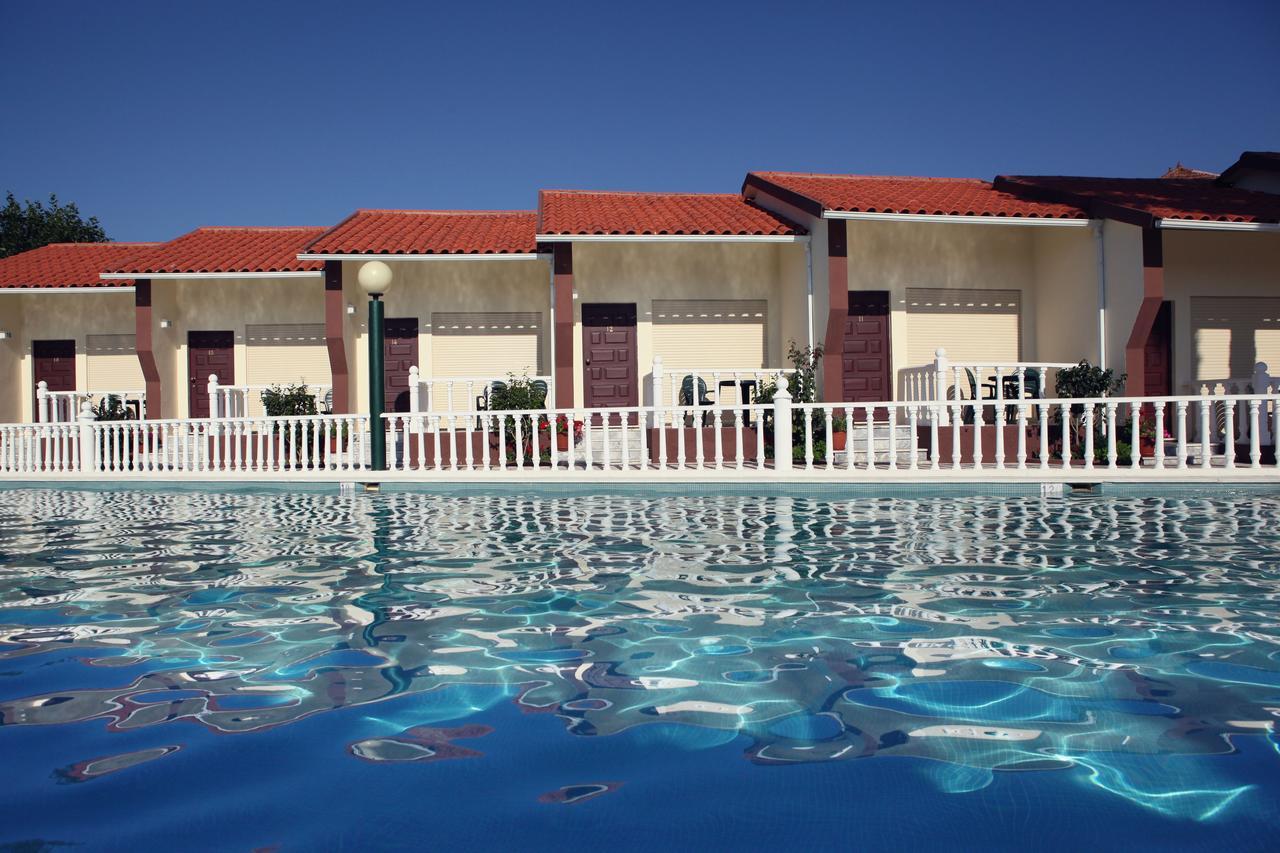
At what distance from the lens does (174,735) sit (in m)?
2.95

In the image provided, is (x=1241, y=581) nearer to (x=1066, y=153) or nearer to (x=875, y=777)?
(x=875, y=777)

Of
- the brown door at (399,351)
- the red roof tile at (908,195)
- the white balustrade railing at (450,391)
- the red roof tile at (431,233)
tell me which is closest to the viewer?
the white balustrade railing at (450,391)

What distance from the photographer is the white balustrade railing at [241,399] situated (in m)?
14.6

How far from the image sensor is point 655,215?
16.2m

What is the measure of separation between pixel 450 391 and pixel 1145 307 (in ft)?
35.1

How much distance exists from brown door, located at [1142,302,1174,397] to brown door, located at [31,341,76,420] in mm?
20547

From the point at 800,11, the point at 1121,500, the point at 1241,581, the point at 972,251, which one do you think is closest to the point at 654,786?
the point at 1241,581

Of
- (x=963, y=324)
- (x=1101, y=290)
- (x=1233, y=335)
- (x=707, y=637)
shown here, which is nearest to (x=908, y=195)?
(x=963, y=324)

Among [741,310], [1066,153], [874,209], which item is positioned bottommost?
[741,310]

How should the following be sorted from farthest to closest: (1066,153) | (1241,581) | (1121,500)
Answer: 1. (1066,153)
2. (1121,500)
3. (1241,581)

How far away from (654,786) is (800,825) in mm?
447

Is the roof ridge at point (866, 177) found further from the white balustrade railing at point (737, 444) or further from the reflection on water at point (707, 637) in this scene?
the reflection on water at point (707, 637)

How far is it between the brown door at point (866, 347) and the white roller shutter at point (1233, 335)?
5.38m

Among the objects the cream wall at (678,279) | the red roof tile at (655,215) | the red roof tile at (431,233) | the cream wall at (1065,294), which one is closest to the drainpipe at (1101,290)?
the cream wall at (1065,294)
